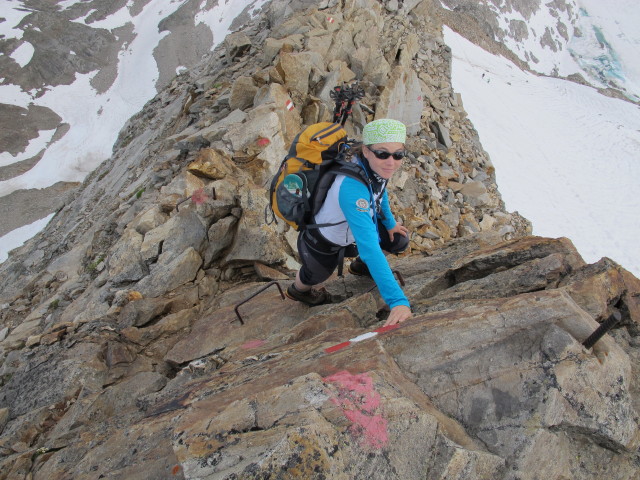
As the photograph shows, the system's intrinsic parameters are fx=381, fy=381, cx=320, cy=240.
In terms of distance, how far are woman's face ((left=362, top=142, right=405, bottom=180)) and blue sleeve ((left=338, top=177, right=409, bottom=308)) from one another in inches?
11.2

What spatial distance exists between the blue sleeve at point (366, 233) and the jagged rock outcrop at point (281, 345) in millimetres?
456

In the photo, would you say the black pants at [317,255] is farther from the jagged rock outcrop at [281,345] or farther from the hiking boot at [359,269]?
the hiking boot at [359,269]

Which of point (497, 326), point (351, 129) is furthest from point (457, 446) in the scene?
point (351, 129)

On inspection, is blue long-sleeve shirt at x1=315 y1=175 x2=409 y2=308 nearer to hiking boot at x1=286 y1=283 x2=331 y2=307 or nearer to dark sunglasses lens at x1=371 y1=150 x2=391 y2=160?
dark sunglasses lens at x1=371 y1=150 x2=391 y2=160

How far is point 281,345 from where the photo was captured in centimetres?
493

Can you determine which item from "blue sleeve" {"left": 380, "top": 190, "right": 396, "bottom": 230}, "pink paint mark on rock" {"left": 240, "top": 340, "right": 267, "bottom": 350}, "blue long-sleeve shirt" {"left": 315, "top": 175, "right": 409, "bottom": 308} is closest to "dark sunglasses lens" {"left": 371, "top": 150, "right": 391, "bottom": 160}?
"blue long-sleeve shirt" {"left": 315, "top": 175, "right": 409, "bottom": 308}

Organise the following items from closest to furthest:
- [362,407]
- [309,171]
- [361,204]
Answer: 1. [362,407]
2. [361,204]
3. [309,171]

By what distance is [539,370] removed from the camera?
321 cm

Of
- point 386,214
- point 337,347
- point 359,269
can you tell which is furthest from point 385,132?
point 359,269

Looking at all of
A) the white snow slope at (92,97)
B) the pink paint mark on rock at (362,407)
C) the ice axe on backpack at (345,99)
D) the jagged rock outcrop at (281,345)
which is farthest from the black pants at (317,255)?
the white snow slope at (92,97)

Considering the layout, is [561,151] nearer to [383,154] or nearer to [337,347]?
[383,154]

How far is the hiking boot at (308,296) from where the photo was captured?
6062 mm

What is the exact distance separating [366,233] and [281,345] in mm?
1951

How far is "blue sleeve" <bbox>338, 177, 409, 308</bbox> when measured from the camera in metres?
4.02
